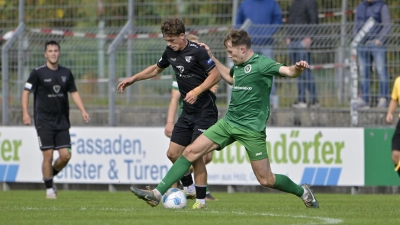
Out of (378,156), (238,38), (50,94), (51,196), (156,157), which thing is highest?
(238,38)

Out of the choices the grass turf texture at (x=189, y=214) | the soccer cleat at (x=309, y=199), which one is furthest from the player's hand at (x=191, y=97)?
the soccer cleat at (x=309, y=199)

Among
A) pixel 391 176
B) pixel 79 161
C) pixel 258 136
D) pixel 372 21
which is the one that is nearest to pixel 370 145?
pixel 391 176

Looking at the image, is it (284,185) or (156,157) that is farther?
(156,157)

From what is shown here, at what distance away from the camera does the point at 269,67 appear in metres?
10.5

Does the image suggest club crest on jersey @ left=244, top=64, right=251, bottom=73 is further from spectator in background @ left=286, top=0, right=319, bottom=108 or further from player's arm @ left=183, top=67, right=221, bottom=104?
spectator in background @ left=286, top=0, right=319, bottom=108

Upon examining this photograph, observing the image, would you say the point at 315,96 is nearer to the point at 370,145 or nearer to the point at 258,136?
the point at 370,145

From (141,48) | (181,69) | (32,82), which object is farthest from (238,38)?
(141,48)

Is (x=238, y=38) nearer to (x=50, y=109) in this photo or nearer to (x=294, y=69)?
(x=294, y=69)

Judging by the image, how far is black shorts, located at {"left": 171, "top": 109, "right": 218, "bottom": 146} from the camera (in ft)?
39.5

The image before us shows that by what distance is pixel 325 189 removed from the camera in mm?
17422

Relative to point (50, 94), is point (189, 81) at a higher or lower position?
higher

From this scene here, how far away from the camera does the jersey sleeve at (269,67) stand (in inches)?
413

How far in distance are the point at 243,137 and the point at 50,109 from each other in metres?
5.20

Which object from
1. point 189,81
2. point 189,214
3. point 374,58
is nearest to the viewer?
point 189,214
